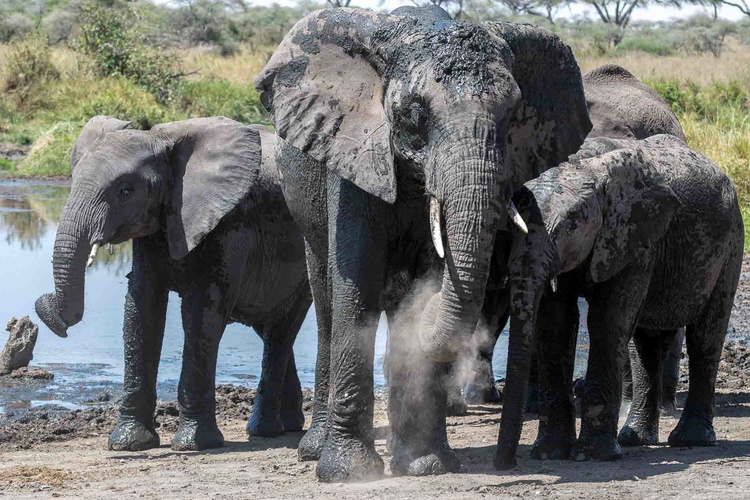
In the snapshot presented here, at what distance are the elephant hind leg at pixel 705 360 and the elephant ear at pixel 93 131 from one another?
3.12 m

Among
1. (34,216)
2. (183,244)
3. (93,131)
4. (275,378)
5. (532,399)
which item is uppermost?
(34,216)

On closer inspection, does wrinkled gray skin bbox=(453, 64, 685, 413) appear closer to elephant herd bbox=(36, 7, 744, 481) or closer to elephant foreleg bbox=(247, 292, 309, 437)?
elephant herd bbox=(36, 7, 744, 481)

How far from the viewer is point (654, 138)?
24.0ft

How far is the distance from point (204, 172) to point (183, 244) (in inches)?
18.4

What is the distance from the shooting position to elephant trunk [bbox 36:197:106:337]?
23.4ft

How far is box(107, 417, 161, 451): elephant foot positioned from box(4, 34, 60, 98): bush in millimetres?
21624

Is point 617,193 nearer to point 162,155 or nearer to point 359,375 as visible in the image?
point 359,375

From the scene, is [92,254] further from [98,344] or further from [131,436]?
[98,344]

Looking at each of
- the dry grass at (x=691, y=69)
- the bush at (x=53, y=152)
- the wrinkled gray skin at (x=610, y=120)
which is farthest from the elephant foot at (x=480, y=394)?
the bush at (x=53, y=152)

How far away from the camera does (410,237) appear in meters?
6.05

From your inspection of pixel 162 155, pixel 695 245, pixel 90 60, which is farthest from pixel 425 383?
pixel 90 60

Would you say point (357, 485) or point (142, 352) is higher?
point (142, 352)

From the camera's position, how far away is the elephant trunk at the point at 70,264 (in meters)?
7.14

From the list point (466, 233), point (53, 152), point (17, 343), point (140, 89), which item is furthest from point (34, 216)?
point (466, 233)
